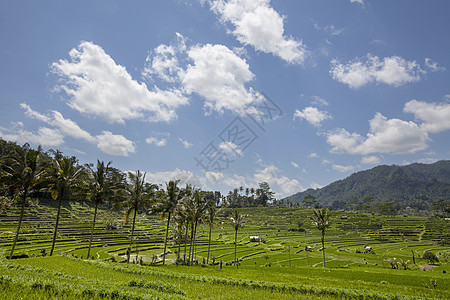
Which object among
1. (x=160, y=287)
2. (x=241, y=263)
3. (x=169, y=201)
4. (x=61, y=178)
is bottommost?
(x=241, y=263)

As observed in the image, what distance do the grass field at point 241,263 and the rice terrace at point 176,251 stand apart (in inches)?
5.2

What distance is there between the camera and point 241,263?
181 feet

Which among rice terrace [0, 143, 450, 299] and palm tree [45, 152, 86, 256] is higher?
palm tree [45, 152, 86, 256]

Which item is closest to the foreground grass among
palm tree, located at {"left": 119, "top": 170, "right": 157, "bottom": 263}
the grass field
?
the grass field

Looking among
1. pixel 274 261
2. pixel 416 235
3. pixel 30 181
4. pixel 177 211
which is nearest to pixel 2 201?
pixel 30 181

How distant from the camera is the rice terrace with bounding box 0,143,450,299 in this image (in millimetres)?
16578

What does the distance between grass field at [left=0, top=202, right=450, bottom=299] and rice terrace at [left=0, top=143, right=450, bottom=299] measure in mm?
133

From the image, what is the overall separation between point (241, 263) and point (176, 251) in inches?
664

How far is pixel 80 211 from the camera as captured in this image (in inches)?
4178

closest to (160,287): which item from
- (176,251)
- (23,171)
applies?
(23,171)

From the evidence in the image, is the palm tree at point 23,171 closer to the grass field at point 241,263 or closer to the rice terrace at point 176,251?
the rice terrace at point 176,251

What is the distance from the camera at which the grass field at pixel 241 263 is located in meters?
15.1

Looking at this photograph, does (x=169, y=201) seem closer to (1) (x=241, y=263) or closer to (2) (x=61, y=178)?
(2) (x=61, y=178)

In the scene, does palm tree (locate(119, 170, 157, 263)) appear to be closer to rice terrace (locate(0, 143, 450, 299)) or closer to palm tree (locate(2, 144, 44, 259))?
rice terrace (locate(0, 143, 450, 299))
